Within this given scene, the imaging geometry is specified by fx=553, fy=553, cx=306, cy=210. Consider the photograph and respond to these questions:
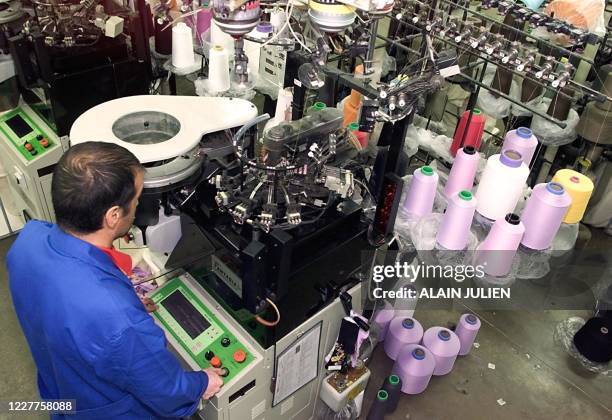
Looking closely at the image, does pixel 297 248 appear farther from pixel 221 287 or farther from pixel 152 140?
pixel 152 140

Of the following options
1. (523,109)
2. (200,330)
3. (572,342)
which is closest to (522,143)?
(523,109)

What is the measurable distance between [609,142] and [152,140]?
7.55ft

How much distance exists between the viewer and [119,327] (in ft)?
4.28

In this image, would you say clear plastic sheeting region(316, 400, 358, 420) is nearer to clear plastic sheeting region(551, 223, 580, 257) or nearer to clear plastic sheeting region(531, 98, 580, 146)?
clear plastic sheeting region(551, 223, 580, 257)

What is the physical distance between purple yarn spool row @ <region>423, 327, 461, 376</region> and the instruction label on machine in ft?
2.44

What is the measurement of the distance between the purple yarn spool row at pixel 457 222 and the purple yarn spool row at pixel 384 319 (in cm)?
88

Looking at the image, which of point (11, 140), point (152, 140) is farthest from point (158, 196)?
point (11, 140)

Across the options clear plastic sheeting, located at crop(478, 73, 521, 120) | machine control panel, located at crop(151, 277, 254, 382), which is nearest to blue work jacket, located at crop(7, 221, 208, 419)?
machine control panel, located at crop(151, 277, 254, 382)

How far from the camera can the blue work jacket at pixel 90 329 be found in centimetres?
131

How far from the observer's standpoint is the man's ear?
134 cm

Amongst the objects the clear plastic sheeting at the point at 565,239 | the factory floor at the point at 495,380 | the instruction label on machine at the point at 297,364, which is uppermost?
the clear plastic sheeting at the point at 565,239

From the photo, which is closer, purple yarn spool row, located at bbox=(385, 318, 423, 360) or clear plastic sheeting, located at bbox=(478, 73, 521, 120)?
purple yarn spool row, located at bbox=(385, 318, 423, 360)

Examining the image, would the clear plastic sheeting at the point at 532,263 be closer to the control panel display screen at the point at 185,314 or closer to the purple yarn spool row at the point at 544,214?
the purple yarn spool row at the point at 544,214

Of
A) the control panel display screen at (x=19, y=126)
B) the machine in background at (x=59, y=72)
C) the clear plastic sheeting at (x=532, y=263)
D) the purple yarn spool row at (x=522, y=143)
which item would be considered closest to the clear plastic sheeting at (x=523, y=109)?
the purple yarn spool row at (x=522, y=143)
